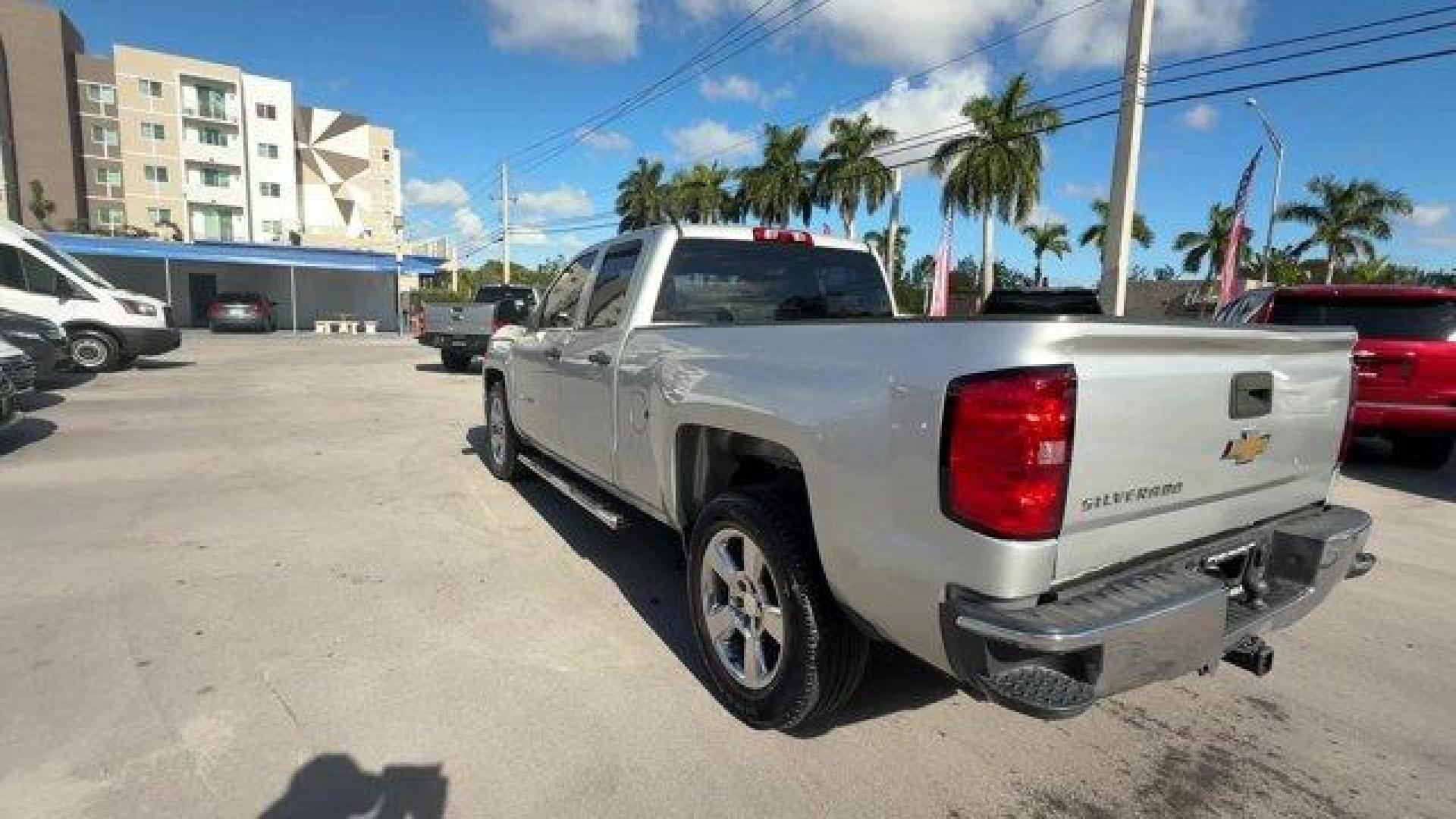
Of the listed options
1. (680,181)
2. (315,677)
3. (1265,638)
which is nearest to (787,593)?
(315,677)

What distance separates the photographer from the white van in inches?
493

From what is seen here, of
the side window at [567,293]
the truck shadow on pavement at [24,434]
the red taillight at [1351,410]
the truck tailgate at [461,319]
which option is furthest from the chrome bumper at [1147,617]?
the truck tailgate at [461,319]

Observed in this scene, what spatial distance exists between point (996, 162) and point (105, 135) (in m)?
59.9

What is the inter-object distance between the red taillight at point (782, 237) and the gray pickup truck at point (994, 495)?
3.34 feet

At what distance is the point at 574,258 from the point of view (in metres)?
5.34

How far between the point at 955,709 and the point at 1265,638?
1.83m

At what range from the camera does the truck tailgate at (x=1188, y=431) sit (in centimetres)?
210

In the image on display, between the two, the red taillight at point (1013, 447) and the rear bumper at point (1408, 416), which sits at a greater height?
the red taillight at point (1013, 447)

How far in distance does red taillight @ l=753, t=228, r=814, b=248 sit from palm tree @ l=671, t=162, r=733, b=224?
48203 mm

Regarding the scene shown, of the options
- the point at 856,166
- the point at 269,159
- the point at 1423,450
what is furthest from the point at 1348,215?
the point at 269,159

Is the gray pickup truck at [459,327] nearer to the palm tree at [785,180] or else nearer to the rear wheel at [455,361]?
the rear wheel at [455,361]

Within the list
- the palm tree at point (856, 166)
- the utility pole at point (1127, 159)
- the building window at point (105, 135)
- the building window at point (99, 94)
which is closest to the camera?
the utility pole at point (1127, 159)

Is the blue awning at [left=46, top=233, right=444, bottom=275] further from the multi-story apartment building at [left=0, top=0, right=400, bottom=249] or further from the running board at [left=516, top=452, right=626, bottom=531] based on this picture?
the running board at [left=516, top=452, right=626, bottom=531]

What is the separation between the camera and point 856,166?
1688 inches
